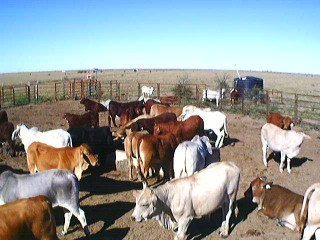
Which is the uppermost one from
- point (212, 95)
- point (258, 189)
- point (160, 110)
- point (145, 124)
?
point (212, 95)

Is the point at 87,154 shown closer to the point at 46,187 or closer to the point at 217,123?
the point at 46,187

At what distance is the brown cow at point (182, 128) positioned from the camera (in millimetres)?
10680

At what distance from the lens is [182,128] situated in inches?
431

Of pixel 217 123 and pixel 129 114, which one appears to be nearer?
pixel 217 123

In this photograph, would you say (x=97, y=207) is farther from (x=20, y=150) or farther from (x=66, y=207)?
(x=20, y=150)

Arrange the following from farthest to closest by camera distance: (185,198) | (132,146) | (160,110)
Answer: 1. (160,110)
2. (132,146)
3. (185,198)

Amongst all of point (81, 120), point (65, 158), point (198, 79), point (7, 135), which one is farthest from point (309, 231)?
point (198, 79)

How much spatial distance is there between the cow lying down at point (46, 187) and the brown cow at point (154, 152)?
2585mm

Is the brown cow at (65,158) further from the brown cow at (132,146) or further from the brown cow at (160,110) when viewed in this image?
the brown cow at (160,110)

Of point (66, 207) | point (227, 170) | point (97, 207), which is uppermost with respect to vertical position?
point (227, 170)

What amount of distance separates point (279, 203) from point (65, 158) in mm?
4481

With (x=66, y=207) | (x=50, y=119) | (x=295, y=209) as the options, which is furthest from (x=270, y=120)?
A: (x=50, y=119)

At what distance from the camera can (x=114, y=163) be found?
34.4 ft

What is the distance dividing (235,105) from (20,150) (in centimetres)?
1416
